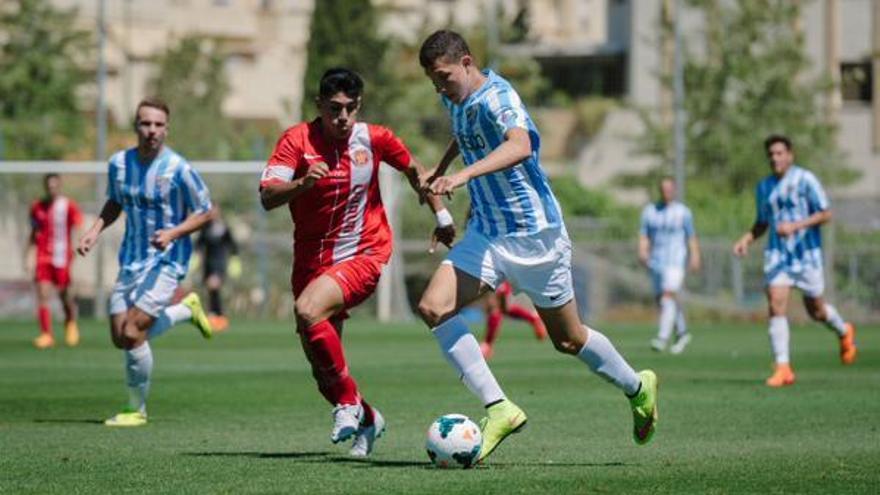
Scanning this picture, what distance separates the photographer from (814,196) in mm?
17297

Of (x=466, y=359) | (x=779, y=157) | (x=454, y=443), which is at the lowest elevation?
(x=454, y=443)

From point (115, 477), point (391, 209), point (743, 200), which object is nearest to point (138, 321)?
point (115, 477)

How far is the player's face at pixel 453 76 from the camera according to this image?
9984 mm

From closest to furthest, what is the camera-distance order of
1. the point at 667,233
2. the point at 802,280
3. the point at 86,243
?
the point at 86,243
the point at 802,280
the point at 667,233

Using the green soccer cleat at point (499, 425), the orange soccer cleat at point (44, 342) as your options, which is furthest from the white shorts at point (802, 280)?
the orange soccer cleat at point (44, 342)

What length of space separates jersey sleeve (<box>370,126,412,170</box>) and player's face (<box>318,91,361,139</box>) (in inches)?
13.6

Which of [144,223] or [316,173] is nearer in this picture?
[316,173]

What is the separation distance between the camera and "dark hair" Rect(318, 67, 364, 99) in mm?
10469

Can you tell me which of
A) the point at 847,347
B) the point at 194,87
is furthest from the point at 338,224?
the point at 194,87

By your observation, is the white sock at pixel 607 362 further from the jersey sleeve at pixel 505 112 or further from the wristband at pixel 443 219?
the jersey sleeve at pixel 505 112

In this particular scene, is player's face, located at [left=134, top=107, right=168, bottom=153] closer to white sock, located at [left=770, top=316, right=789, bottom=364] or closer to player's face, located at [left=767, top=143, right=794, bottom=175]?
player's face, located at [left=767, top=143, right=794, bottom=175]

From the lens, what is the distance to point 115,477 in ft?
31.2

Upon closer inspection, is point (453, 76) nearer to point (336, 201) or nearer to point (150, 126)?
point (336, 201)

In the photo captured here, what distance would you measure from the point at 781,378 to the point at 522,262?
7.28 meters
